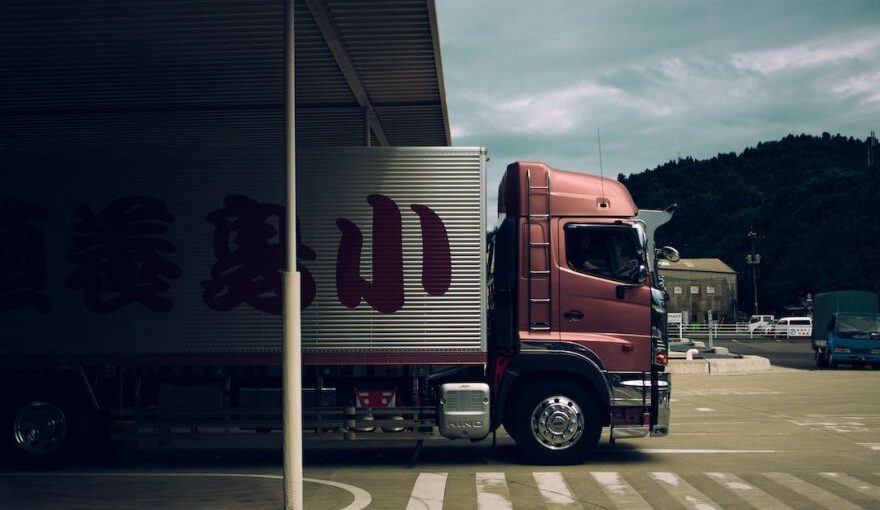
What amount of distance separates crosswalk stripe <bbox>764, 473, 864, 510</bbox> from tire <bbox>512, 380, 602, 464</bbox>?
2.09 meters

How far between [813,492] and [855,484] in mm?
827

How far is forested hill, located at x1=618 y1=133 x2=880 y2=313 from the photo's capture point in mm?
106312

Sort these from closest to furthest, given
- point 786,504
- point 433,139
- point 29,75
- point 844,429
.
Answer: point 786,504 < point 29,75 < point 844,429 < point 433,139

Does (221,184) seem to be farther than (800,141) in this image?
No

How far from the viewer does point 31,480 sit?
11773 millimetres

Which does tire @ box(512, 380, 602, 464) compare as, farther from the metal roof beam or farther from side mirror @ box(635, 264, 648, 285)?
the metal roof beam

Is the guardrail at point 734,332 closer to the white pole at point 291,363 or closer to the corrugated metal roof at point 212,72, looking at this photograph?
the corrugated metal roof at point 212,72

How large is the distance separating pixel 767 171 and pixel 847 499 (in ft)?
452

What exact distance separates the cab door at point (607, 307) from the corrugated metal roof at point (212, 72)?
3432 millimetres

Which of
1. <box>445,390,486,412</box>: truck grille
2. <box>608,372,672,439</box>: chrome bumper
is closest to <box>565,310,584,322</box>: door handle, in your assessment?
<box>608,372,672,439</box>: chrome bumper

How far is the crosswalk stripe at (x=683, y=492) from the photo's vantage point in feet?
32.5

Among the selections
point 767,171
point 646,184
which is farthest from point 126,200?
point 767,171

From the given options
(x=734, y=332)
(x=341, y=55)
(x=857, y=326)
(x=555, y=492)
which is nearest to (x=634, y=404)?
(x=555, y=492)

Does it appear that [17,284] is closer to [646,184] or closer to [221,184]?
[221,184]
